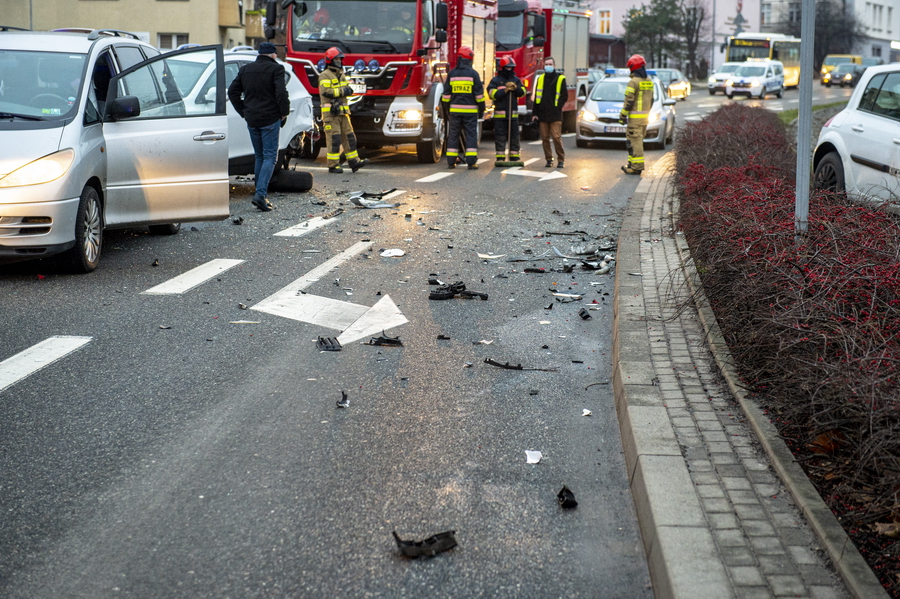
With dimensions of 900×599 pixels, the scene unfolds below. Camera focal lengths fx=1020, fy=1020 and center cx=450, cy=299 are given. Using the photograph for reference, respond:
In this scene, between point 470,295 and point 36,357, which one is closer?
point 36,357

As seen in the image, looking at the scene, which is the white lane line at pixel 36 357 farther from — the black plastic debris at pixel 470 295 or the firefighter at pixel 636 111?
the firefighter at pixel 636 111

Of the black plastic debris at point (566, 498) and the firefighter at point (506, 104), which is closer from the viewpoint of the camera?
the black plastic debris at point (566, 498)

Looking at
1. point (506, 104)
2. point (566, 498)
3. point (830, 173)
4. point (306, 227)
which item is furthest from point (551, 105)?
point (566, 498)

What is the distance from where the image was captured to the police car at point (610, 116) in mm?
22156

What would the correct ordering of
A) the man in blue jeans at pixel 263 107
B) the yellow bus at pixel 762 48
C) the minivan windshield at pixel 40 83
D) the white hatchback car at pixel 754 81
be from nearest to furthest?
the minivan windshield at pixel 40 83 < the man in blue jeans at pixel 263 107 < the white hatchback car at pixel 754 81 < the yellow bus at pixel 762 48

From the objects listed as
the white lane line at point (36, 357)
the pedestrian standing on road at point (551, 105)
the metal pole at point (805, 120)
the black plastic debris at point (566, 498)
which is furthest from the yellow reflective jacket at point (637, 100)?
the black plastic debris at point (566, 498)

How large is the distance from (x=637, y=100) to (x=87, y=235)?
11.0 meters

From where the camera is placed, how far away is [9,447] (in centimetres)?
452

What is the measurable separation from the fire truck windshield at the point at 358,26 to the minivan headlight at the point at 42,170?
33.2ft

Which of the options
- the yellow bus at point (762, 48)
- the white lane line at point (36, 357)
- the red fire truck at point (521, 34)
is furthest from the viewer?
the yellow bus at point (762, 48)

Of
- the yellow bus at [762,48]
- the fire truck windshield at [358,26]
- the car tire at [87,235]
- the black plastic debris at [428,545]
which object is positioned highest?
the yellow bus at [762,48]

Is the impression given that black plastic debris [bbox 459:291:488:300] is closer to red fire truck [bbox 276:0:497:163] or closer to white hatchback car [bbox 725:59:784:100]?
red fire truck [bbox 276:0:497:163]

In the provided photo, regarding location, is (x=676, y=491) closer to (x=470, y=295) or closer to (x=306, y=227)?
(x=470, y=295)

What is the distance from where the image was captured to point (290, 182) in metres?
14.0
